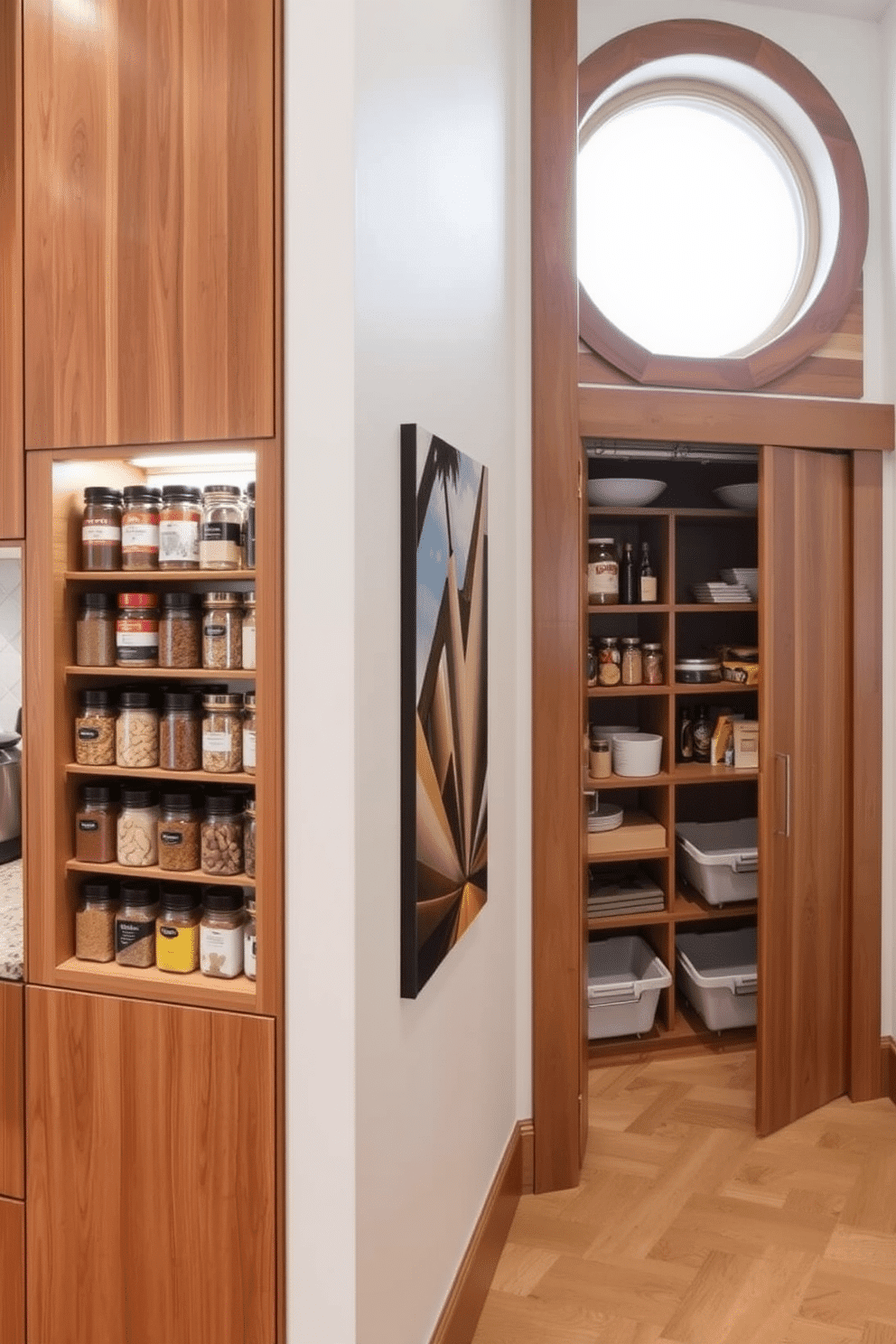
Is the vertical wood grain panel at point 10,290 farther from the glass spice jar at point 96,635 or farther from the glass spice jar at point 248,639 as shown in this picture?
the glass spice jar at point 248,639

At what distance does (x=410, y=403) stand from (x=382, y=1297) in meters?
1.41

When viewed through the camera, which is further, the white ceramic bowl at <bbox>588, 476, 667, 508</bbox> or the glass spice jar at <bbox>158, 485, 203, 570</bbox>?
the white ceramic bowl at <bbox>588, 476, 667, 508</bbox>

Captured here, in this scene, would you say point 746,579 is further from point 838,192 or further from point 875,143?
point 875,143

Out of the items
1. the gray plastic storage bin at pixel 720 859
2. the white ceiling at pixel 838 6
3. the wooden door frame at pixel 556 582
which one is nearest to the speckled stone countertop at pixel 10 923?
the wooden door frame at pixel 556 582

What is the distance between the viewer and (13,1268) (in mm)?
1654

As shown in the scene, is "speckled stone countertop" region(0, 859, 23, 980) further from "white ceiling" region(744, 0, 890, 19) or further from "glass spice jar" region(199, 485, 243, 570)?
"white ceiling" region(744, 0, 890, 19)

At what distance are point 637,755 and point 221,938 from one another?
1.99 metres

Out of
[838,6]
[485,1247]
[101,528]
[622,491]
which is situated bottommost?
[485,1247]

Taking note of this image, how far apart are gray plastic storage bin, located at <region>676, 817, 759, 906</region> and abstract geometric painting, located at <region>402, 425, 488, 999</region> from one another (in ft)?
4.89

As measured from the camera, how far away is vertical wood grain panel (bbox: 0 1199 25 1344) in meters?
1.65

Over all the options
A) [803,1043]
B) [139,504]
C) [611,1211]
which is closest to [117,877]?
[139,504]

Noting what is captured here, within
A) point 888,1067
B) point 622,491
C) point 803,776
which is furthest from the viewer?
point 622,491

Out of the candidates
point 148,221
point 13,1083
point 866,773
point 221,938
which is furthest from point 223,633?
point 866,773

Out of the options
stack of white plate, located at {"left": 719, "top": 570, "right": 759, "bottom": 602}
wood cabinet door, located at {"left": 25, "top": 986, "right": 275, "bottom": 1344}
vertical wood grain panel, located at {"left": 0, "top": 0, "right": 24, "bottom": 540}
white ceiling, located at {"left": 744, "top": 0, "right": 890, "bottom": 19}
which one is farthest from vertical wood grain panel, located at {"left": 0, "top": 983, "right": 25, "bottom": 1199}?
white ceiling, located at {"left": 744, "top": 0, "right": 890, "bottom": 19}
